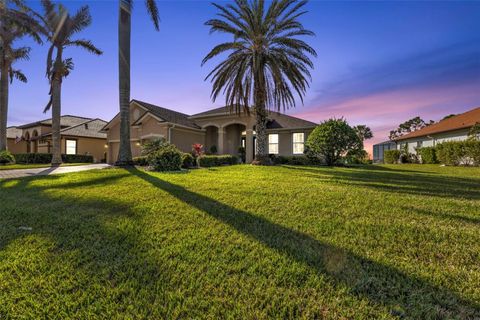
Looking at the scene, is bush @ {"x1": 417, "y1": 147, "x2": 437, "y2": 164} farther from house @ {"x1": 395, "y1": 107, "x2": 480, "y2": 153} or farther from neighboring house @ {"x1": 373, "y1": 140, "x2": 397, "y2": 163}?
neighboring house @ {"x1": 373, "y1": 140, "x2": 397, "y2": 163}

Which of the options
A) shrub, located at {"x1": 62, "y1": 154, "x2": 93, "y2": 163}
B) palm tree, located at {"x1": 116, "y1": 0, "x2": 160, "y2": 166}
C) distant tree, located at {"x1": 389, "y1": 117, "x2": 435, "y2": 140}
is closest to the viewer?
palm tree, located at {"x1": 116, "y1": 0, "x2": 160, "y2": 166}

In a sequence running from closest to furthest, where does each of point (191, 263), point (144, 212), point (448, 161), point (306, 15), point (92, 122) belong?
point (191, 263)
point (144, 212)
point (306, 15)
point (448, 161)
point (92, 122)

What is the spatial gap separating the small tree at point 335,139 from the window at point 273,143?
242 inches

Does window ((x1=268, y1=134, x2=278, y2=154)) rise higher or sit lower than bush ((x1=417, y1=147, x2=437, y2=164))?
higher

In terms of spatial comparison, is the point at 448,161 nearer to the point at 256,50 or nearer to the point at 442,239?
the point at 256,50

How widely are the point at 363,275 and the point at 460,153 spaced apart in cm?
2258

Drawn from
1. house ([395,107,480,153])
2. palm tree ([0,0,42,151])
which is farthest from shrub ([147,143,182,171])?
house ([395,107,480,153])

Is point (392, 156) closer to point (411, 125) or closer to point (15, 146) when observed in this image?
point (411, 125)

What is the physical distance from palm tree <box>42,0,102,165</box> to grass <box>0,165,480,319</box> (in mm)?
14956

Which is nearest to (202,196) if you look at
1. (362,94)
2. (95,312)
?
(95,312)

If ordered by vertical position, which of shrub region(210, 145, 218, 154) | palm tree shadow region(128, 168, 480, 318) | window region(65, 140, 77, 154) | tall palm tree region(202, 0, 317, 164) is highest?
tall palm tree region(202, 0, 317, 164)

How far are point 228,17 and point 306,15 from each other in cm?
478

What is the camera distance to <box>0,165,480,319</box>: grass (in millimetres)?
2125

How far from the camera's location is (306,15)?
1383 cm
